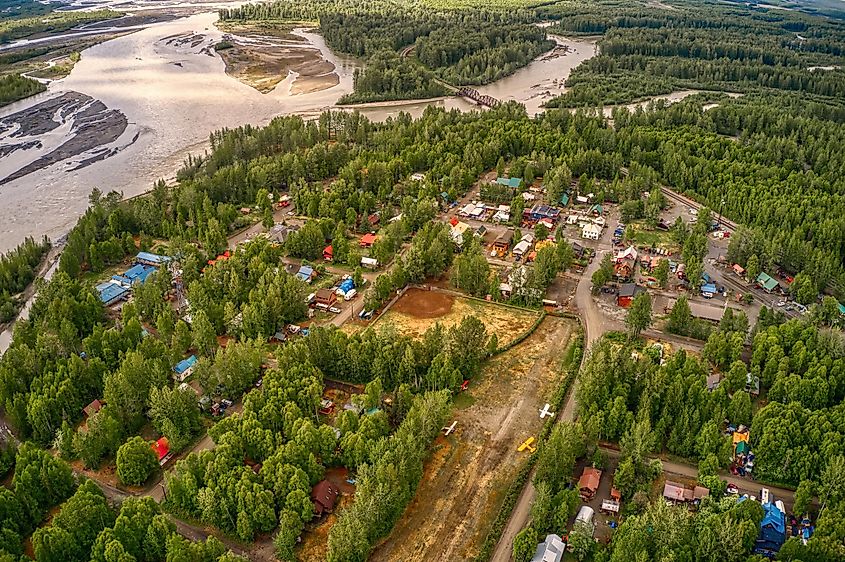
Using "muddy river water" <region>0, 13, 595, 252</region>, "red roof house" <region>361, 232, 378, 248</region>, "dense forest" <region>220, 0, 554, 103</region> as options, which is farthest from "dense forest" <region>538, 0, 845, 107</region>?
"red roof house" <region>361, 232, 378, 248</region>

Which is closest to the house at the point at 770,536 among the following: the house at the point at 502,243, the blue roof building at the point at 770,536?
the blue roof building at the point at 770,536

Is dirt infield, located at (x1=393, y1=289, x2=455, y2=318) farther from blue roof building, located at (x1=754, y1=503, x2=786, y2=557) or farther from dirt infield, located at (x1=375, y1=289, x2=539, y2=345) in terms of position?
blue roof building, located at (x1=754, y1=503, x2=786, y2=557)

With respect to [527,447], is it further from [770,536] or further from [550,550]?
[770,536]

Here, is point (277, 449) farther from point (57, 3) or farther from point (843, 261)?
point (57, 3)

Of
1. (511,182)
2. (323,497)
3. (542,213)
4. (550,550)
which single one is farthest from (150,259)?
(550,550)

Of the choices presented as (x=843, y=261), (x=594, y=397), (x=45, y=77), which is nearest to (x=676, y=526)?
(x=594, y=397)
